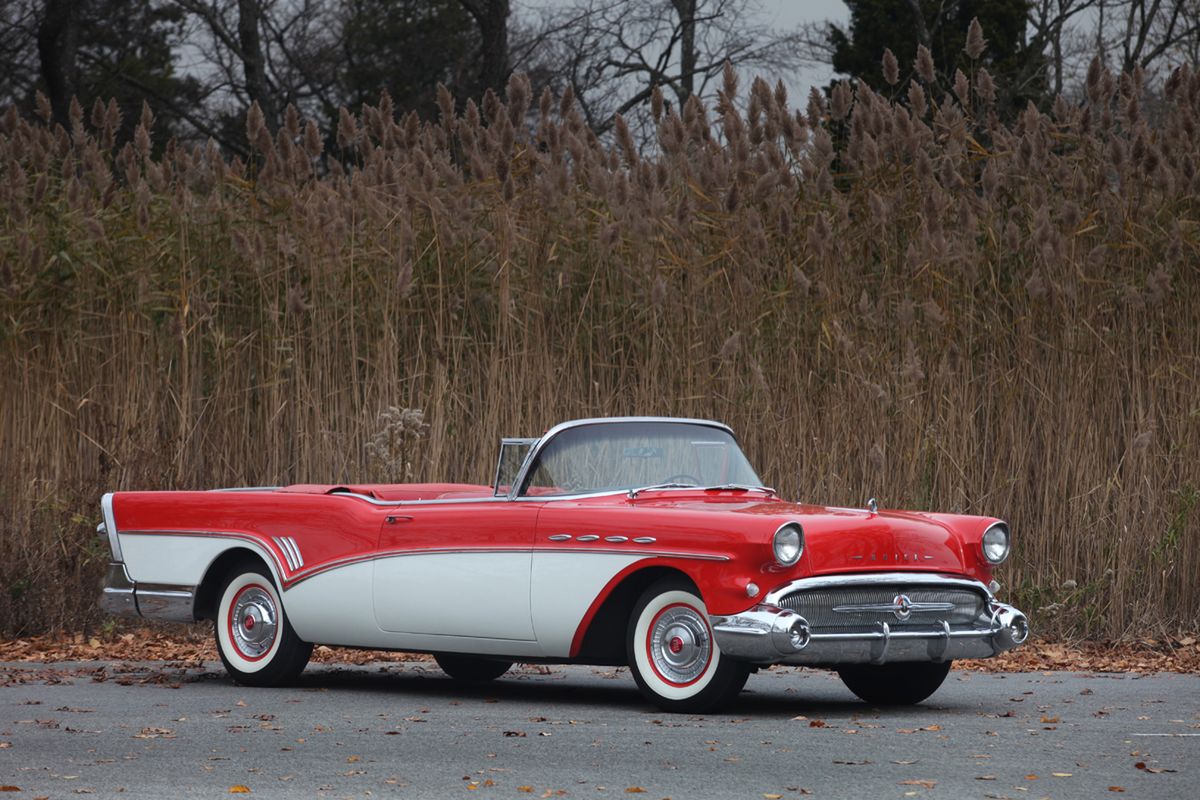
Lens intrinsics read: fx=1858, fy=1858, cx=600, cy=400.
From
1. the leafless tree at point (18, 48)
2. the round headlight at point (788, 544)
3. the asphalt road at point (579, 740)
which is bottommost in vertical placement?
the asphalt road at point (579, 740)

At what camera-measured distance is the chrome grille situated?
23.8ft

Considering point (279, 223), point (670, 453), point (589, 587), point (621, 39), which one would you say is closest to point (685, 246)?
point (279, 223)

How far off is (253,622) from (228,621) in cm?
15

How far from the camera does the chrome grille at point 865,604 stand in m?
7.25

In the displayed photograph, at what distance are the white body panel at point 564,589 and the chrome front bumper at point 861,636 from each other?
596 mm

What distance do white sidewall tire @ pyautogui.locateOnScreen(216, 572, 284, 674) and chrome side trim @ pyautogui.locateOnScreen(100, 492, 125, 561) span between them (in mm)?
661

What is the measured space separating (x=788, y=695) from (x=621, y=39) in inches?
999

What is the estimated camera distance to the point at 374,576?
836 centimetres

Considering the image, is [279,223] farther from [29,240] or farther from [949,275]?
[949,275]

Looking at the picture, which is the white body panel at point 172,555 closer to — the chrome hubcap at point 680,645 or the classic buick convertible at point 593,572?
the classic buick convertible at point 593,572

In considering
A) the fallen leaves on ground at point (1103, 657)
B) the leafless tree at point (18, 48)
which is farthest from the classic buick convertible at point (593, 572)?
the leafless tree at point (18, 48)

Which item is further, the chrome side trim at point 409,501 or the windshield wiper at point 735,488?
the windshield wiper at point 735,488

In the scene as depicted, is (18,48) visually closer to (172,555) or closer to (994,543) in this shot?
(172,555)

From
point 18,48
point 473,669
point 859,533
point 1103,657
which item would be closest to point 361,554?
point 473,669
